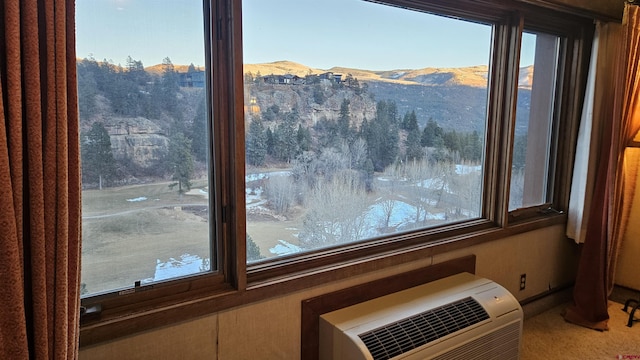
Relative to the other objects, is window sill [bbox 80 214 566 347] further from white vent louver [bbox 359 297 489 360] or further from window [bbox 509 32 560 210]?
window [bbox 509 32 560 210]

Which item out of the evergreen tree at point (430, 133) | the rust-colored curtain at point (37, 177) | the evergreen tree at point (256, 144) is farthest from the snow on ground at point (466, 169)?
the rust-colored curtain at point (37, 177)

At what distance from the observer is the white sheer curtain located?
2666 mm

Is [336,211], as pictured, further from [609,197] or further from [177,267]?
[609,197]

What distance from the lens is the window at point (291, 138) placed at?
1393mm

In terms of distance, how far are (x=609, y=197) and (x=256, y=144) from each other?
2232 millimetres

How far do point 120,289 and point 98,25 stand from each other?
0.84 m

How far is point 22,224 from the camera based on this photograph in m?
0.88

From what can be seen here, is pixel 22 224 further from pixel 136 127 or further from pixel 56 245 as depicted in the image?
pixel 136 127

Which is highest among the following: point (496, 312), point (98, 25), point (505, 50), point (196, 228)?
point (505, 50)

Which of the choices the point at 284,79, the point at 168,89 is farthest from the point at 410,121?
the point at 168,89

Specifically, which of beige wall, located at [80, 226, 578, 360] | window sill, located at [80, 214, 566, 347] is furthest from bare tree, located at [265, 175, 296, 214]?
beige wall, located at [80, 226, 578, 360]

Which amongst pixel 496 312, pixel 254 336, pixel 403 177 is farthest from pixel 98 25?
pixel 496 312

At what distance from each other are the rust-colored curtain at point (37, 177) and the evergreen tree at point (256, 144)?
2.52 ft

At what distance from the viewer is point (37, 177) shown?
88 centimetres
